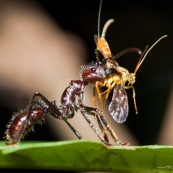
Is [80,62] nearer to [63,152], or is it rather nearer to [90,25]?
[90,25]

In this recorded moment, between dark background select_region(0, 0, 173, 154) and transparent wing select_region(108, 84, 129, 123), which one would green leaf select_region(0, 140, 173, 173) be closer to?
transparent wing select_region(108, 84, 129, 123)

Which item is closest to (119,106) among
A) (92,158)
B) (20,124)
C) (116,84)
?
(116,84)

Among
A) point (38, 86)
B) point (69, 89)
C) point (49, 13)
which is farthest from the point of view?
point (49, 13)

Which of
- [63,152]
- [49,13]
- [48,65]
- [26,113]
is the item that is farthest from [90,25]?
[63,152]

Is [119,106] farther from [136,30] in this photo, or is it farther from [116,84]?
[136,30]

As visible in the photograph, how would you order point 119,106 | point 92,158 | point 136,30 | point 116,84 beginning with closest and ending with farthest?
1. point 92,158
2. point 119,106
3. point 116,84
4. point 136,30

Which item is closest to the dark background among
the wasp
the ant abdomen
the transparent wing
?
the wasp

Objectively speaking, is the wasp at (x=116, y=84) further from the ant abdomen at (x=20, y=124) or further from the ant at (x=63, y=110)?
the ant abdomen at (x=20, y=124)
